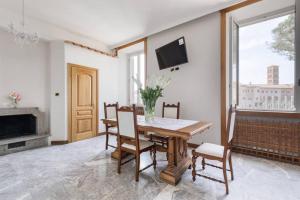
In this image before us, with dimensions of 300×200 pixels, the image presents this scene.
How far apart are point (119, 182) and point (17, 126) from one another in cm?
310

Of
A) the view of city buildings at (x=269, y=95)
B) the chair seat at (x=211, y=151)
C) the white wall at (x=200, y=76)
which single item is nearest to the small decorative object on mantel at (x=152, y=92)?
the chair seat at (x=211, y=151)

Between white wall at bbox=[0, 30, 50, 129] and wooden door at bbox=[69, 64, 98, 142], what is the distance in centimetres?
62

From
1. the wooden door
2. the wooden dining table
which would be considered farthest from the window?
the wooden dining table

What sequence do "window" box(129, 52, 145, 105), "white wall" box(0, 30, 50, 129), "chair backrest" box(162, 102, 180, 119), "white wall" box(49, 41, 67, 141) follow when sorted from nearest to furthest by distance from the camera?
"chair backrest" box(162, 102, 180, 119) < "white wall" box(0, 30, 50, 129) < "white wall" box(49, 41, 67, 141) < "window" box(129, 52, 145, 105)

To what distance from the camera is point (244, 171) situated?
7.85ft

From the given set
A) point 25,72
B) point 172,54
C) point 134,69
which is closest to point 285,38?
point 172,54

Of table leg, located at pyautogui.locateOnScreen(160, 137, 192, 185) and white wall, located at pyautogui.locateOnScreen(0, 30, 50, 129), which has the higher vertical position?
white wall, located at pyautogui.locateOnScreen(0, 30, 50, 129)

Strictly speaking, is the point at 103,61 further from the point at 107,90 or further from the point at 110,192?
the point at 110,192

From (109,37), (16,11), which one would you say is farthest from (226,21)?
(16,11)

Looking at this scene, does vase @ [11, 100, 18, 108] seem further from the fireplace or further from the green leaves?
the green leaves

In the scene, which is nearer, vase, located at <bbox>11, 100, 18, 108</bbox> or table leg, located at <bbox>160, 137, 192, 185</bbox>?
table leg, located at <bbox>160, 137, 192, 185</bbox>

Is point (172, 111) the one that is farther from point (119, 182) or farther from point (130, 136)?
point (119, 182)

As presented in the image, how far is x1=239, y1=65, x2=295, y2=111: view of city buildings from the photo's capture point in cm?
280

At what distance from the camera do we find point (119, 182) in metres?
2.10
